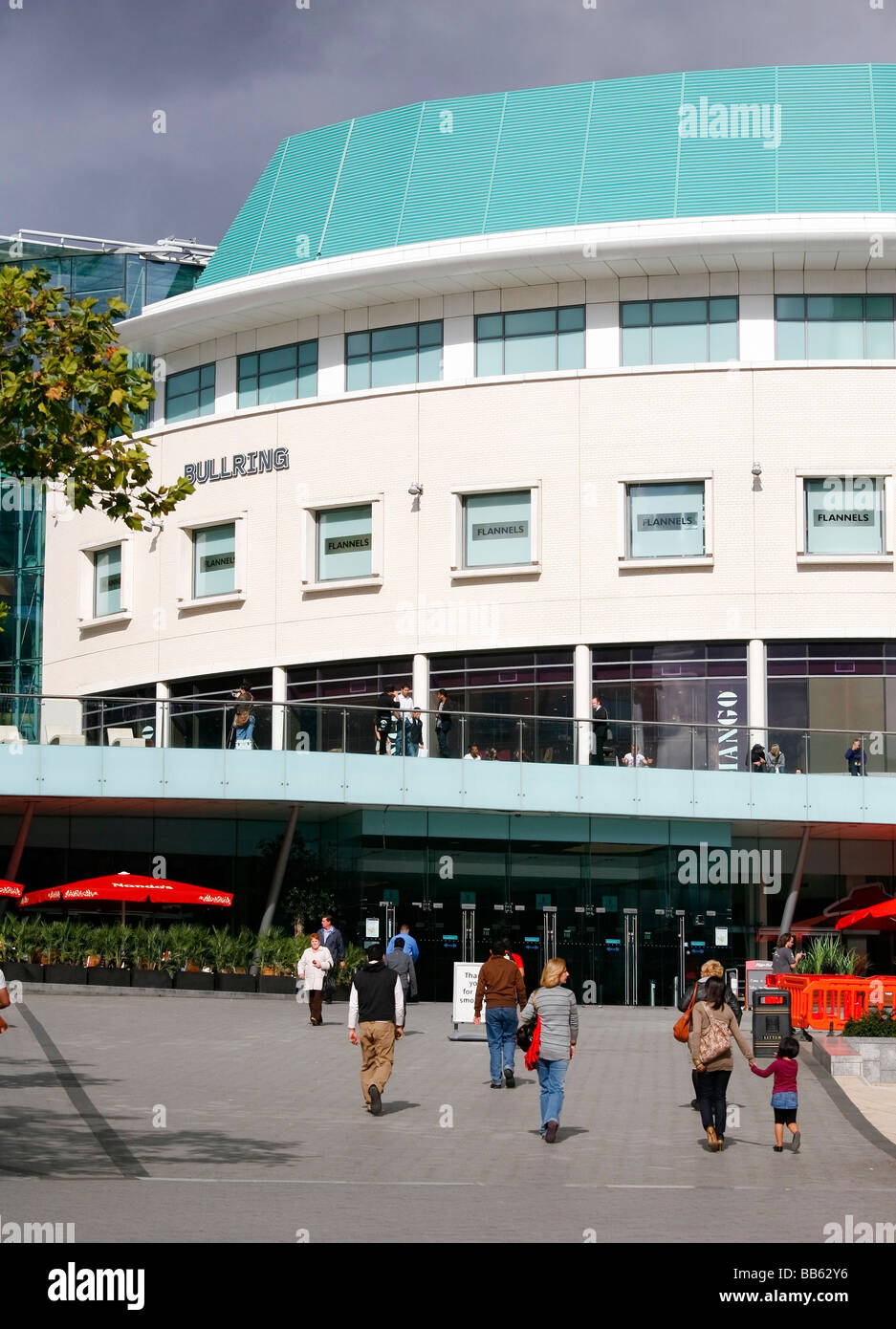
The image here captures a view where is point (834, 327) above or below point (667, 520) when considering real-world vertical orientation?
above

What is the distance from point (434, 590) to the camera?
4331 centimetres

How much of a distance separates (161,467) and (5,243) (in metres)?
16.4

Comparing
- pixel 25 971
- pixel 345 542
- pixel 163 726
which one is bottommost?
pixel 25 971

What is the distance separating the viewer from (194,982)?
33062mm

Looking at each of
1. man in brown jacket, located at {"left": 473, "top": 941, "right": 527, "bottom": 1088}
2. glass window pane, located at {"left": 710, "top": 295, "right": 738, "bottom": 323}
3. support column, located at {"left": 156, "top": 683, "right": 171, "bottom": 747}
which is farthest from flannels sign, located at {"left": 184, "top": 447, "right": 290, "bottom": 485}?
man in brown jacket, located at {"left": 473, "top": 941, "right": 527, "bottom": 1088}

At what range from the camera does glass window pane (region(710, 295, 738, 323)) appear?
4291cm

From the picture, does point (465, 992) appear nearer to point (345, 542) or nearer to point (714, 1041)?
point (714, 1041)

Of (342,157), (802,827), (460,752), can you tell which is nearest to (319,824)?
(460,752)

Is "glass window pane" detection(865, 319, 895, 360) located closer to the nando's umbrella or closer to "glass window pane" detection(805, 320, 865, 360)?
"glass window pane" detection(805, 320, 865, 360)

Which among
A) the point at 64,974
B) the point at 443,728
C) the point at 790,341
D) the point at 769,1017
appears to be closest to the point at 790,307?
the point at 790,341

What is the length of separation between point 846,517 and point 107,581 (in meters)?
19.1

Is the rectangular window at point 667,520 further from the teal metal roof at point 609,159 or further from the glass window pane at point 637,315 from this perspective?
the teal metal roof at point 609,159

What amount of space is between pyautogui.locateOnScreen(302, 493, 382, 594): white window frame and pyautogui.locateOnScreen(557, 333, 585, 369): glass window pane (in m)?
5.26

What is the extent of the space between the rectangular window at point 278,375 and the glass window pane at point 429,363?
2823 mm
